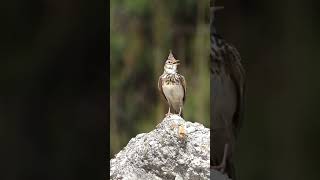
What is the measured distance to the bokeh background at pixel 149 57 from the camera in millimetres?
2111

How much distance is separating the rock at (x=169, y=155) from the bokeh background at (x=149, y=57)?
4 centimetres

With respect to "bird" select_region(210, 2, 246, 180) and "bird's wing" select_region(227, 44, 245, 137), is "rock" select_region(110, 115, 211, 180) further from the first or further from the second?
"bird's wing" select_region(227, 44, 245, 137)

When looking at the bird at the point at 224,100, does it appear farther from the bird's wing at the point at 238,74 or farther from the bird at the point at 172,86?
the bird at the point at 172,86

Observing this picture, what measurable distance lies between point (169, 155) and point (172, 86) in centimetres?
24

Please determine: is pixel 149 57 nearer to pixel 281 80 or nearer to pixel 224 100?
pixel 224 100

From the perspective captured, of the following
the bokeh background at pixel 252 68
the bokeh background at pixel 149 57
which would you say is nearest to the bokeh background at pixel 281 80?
the bokeh background at pixel 252 68

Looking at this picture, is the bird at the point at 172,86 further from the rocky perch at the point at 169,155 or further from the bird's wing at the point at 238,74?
the bird's wing at the point at 238,74

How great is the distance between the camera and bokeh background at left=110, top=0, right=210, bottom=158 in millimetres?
2111

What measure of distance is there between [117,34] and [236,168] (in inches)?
24.1

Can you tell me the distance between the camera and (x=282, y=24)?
215cm

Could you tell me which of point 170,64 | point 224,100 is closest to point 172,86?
point 170,64

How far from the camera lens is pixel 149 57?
2.13 m

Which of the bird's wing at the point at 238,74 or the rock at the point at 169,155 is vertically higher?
the bird's wing at the point at 238,74
